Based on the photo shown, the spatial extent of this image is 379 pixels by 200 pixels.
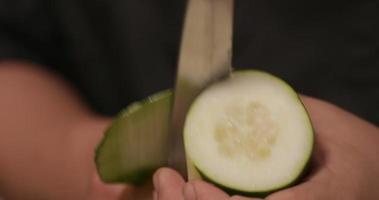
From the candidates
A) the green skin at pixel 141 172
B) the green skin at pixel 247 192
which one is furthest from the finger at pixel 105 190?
the green skin at pixel 247 192

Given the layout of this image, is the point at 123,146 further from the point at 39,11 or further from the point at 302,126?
the point at 39,11

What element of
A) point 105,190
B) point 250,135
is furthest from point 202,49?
point 105,190

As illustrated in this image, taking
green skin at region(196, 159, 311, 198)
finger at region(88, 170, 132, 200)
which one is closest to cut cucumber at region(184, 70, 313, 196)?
green skin at region(196, 159, 311, 198)

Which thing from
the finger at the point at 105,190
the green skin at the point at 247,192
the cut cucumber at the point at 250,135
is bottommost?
the finger at the point at 105,190

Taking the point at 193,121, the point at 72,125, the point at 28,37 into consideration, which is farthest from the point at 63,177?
the point at 193,121

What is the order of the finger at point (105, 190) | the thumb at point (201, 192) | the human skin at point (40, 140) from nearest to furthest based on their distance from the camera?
the thumb at point (201, 192) → the finger at point (105, 190) → the human skin at point (40, 140)

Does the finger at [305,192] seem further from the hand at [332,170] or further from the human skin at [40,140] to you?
the human skin at [40,140]

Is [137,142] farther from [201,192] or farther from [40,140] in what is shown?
[40,140]

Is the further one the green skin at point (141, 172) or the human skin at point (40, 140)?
the human skin at point (40, 140)
